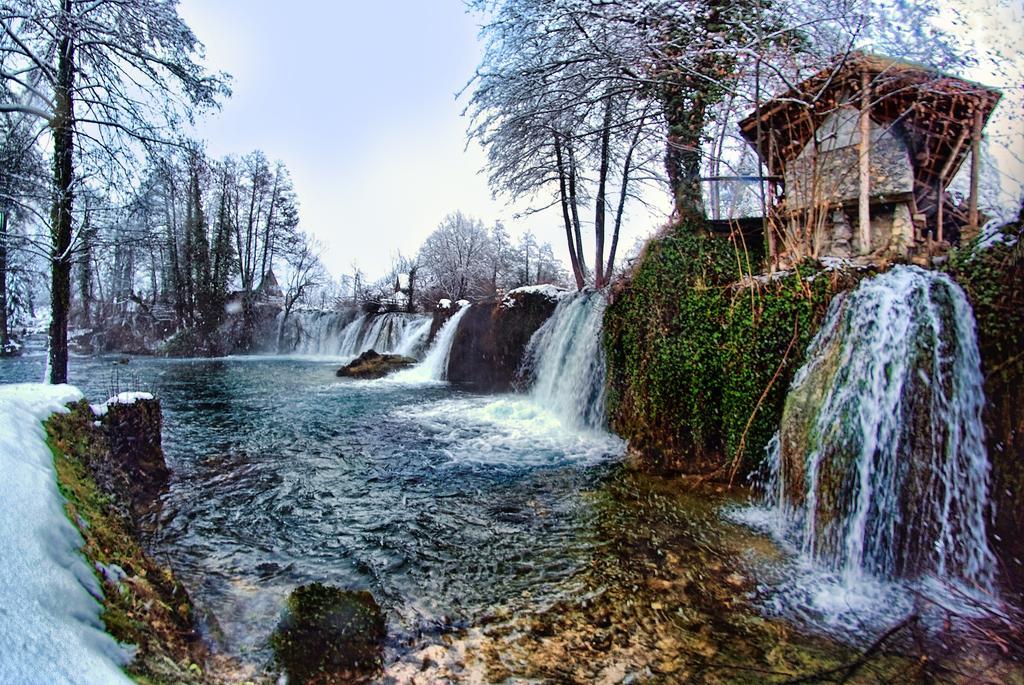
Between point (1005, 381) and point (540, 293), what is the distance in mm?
11720

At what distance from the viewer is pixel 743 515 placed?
5035 millimetres

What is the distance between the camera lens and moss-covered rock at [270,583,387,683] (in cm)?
271

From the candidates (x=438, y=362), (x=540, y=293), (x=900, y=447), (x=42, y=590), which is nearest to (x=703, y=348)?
(x=900, y=447)

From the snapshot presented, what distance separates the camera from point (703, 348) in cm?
629

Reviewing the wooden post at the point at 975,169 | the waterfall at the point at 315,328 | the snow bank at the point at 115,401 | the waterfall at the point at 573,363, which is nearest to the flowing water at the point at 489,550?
the waterfall at the point at 573,363

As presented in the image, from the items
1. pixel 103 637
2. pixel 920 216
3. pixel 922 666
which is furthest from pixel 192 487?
pixel 920 216

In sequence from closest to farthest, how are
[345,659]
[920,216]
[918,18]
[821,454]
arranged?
[345,659]
[821,454]
[918,18]
[920,216]

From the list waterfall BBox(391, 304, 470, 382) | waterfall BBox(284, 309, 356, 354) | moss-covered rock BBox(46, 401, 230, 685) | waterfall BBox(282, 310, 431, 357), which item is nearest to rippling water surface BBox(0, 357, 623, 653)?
moss-covered rock BBox(46, 401, 230, 685)

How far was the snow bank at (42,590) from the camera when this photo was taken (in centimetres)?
139

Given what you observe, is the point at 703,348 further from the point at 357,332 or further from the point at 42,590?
the point at 357,332

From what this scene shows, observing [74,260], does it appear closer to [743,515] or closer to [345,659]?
[345,659]

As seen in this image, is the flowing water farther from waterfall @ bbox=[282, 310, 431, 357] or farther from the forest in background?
waterfall @ bbox=[282, 310, 431, 357]

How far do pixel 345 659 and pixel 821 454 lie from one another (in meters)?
4.42

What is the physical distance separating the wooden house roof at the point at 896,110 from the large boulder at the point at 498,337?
23.9 ft
